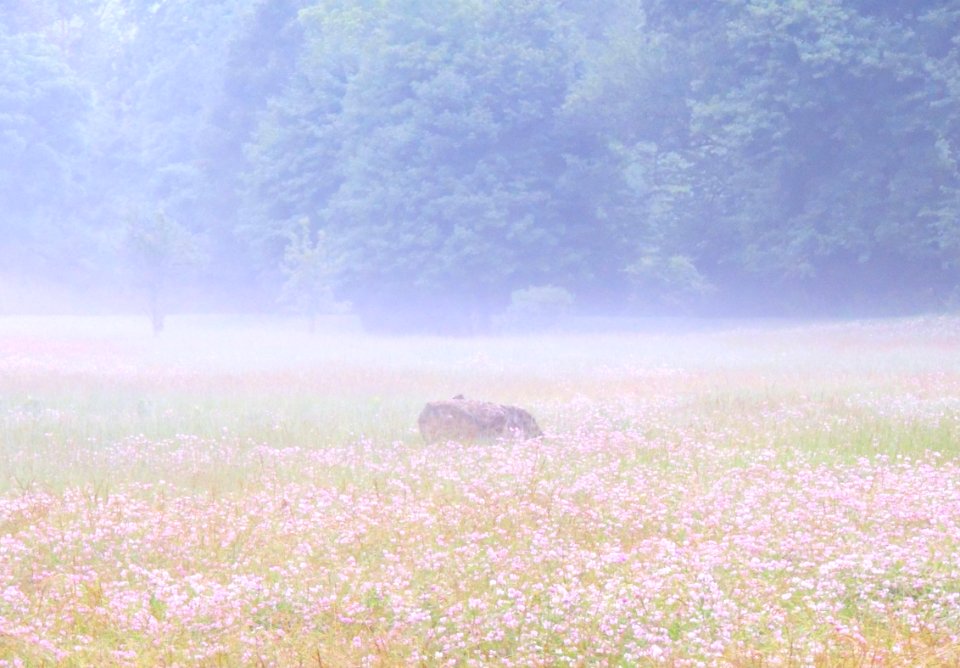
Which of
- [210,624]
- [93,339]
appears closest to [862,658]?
[210,624]

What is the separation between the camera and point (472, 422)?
14.3 meters

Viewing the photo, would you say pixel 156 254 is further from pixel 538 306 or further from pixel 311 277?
pixel 538 306

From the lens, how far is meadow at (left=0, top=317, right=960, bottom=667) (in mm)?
6312

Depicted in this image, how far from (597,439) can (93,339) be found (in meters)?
32.4

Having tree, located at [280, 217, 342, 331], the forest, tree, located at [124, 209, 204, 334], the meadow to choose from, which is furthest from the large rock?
tree, located at [280, 217, 342, 331]

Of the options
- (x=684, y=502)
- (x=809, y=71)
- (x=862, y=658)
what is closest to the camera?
(x=862, y=658)

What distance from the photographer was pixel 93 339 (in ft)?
139

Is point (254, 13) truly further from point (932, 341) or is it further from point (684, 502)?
point (684, 502)

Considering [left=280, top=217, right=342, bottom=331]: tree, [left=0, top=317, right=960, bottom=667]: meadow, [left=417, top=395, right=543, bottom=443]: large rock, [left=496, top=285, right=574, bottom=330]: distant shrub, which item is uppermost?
[left=280, top=217, right=342, bottom=331]: tree

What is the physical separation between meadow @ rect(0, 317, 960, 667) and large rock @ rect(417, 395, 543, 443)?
0.42 metres

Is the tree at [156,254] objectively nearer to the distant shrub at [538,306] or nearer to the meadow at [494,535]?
the distant shrub at [538,306]

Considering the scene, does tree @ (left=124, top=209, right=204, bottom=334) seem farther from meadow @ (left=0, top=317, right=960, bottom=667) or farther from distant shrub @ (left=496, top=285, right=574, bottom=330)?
meadow @ (left=0, top=317, right=960, bottom=667)

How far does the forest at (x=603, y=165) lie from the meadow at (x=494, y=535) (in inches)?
911

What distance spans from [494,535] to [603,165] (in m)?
40.2
